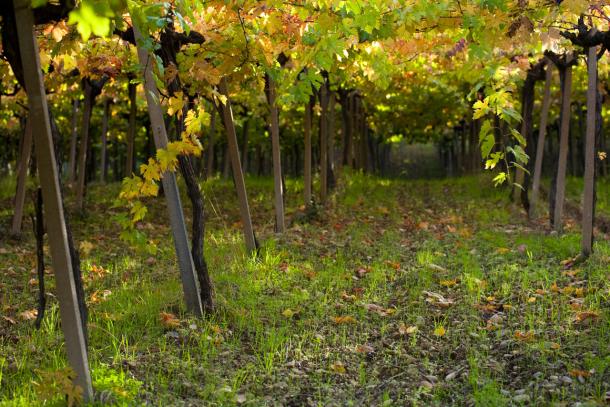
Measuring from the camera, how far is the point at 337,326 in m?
5.86

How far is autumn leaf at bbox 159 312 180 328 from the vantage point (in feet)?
17.8

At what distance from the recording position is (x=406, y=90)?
20.1 m

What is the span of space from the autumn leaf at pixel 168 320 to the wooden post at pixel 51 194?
1.48 metres

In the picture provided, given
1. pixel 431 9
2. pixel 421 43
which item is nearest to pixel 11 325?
pixel 431 9

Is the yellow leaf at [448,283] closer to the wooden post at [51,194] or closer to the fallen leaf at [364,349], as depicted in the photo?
the fallen leaf at [364,349]

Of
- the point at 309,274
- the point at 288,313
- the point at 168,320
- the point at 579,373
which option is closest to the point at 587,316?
the point at 579,373

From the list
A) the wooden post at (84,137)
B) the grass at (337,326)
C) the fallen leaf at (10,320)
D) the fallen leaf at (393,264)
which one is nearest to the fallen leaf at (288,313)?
the grass at (337,326)

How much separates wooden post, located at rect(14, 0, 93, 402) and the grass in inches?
6.4

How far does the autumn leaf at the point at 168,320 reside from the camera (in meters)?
5.44

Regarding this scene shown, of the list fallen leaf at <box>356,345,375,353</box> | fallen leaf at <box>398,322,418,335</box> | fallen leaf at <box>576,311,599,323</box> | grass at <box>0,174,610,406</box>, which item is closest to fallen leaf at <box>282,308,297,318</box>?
grass at <box>0,174,610,406</box>

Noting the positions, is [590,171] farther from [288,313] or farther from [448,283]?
[288,313]

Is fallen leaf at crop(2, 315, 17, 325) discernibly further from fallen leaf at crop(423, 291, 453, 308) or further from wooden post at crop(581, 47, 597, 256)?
wooden post at crop(581, 47, 597, 256)

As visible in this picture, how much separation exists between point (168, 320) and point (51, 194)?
2.07 metres

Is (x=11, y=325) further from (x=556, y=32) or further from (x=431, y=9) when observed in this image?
(x=556, y=32)
